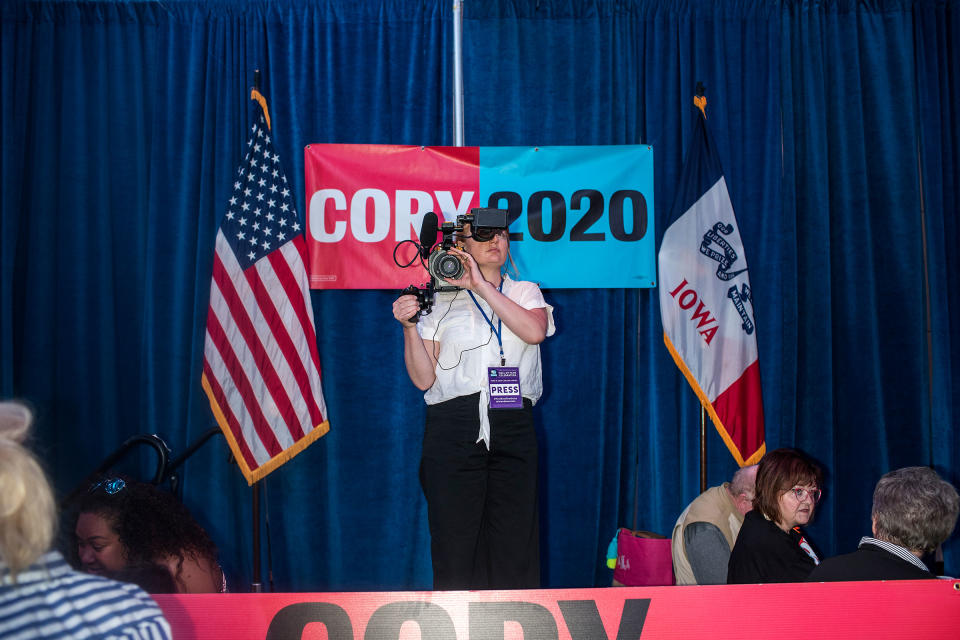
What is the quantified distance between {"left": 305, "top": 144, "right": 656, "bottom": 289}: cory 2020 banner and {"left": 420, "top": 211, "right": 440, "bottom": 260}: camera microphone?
120cm

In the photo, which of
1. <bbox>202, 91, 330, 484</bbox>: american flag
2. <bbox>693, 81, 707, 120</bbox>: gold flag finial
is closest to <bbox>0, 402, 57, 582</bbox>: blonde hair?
<bbox>202, 91, 330, 484</bbox>: american flag

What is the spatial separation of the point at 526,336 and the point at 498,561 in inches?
28.2

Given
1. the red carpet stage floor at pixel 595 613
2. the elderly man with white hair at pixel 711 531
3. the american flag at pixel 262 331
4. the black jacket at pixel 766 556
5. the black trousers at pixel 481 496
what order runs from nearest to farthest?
the red carpet stage floor at pixel 595 613, the black jacket at pixel 766 556, the black trousers at pixel 481 496, the elderly man with white hair at pixel 711 531, the american flag at pixel 262 331

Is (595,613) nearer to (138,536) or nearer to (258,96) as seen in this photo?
(138,536)

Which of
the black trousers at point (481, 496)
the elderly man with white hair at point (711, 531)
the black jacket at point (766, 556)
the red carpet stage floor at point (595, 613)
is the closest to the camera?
the red carpet stage floor at point (595, 613)

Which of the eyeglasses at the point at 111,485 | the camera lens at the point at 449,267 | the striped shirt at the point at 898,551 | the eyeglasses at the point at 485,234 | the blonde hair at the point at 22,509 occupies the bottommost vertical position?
the striped shirt at the point at 898,551

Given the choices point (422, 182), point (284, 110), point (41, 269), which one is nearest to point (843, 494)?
point (422, 182)

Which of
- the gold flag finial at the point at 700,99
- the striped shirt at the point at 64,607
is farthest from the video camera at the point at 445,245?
the gold flag finial at the point at 700,99

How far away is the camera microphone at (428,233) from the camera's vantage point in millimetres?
2549

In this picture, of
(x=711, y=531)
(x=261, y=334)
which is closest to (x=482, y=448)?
(x=711, y=531)

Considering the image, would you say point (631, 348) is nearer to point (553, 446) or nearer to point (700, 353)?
point (700, 353)

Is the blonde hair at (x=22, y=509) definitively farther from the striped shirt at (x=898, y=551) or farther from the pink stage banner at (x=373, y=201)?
the pink stage banner at (x=373, y=201)

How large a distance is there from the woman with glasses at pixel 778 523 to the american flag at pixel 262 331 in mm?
2027

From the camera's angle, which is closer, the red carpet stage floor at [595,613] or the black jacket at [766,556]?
the red carpet stage floor at [595,613]
